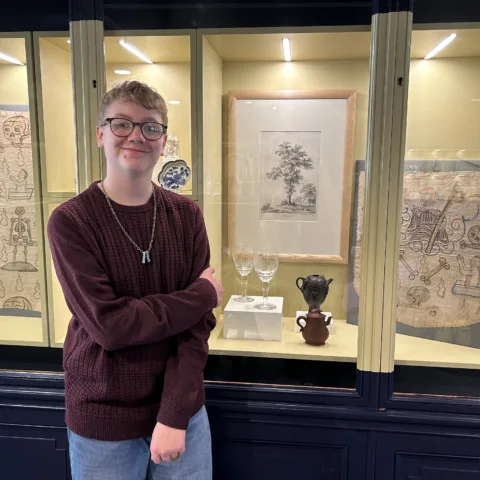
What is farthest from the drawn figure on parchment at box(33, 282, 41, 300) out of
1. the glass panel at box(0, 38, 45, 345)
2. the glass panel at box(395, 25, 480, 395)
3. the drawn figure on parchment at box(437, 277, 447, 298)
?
the drawn figure on parchment at box(437, 277, 447, 298)

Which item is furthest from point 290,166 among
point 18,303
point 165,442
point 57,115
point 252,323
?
point 18,303

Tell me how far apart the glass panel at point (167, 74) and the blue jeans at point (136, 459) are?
0.82 m

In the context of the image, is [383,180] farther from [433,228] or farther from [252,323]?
[252,323]

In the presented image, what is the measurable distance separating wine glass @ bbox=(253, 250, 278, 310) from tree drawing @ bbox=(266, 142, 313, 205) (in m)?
0.22

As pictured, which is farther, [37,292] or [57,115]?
[37,292]

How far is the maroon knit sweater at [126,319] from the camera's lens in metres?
1.07

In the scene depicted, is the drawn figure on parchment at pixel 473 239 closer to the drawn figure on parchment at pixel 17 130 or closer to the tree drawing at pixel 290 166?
the tree drawing at pixel 290 166

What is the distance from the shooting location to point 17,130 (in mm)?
1760

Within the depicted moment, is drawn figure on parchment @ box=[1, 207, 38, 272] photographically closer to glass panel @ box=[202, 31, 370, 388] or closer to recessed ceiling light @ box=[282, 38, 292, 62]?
glass panel @ box=[202, 31, 370, 388]

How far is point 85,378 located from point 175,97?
100 centimetres

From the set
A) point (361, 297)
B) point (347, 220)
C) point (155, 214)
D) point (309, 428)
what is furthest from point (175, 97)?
point (309, 428)

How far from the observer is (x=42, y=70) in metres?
1.67

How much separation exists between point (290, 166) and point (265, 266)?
39 centimetres

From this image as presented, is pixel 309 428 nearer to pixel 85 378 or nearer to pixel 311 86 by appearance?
pixel 85 378
